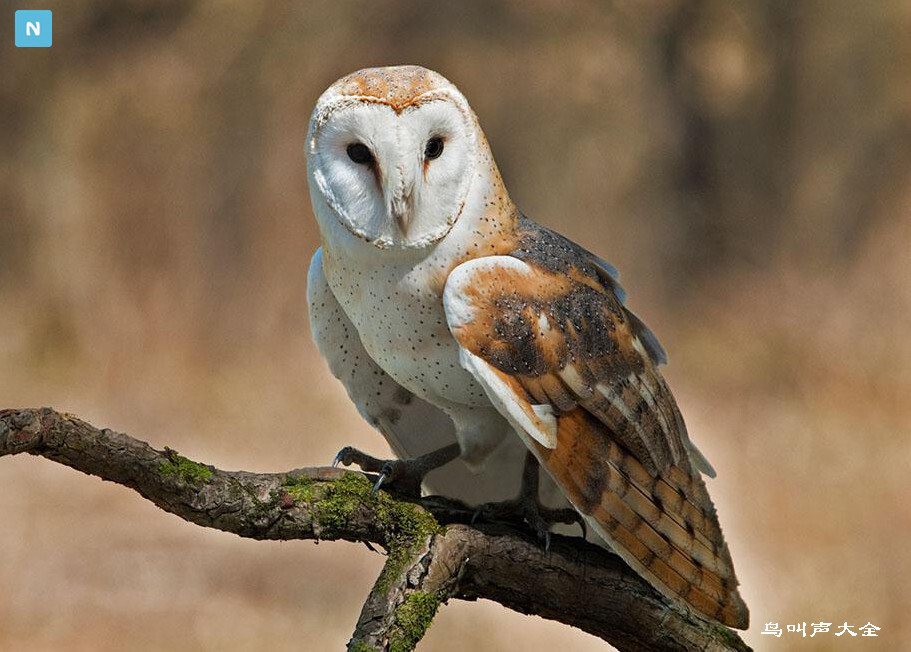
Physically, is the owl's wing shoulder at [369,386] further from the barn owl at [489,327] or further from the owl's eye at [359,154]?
the owl's eye at [359,154]

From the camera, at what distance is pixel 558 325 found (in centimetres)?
136

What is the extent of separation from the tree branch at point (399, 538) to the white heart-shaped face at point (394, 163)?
298 millimetres

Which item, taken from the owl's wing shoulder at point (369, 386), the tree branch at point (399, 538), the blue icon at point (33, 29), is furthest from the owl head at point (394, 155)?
the blue icon at point (33, 29)

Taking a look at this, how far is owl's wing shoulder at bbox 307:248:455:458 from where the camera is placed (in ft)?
5.02

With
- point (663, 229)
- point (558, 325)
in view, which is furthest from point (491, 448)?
point (663, 229)

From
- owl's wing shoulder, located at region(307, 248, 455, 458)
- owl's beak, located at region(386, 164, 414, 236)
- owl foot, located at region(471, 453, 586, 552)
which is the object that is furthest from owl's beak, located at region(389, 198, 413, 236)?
owl foot, located at region(471, 453, 586, 552)

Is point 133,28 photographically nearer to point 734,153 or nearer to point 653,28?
point 653,28

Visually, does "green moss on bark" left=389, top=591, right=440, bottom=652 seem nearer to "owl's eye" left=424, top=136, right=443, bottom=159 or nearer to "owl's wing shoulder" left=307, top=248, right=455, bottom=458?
"owl's wing shoulder" left=307, top=248, right=455, bottom=458

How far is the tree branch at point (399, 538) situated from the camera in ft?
3.87

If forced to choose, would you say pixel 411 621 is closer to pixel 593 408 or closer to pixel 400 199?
pixel 593 408

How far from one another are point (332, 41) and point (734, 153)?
127cm

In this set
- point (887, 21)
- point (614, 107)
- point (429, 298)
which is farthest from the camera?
point (614, 107)

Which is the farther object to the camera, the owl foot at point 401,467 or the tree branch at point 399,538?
the owl foot at point 401,467

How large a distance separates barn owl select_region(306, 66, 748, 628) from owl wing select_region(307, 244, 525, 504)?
6 cm
